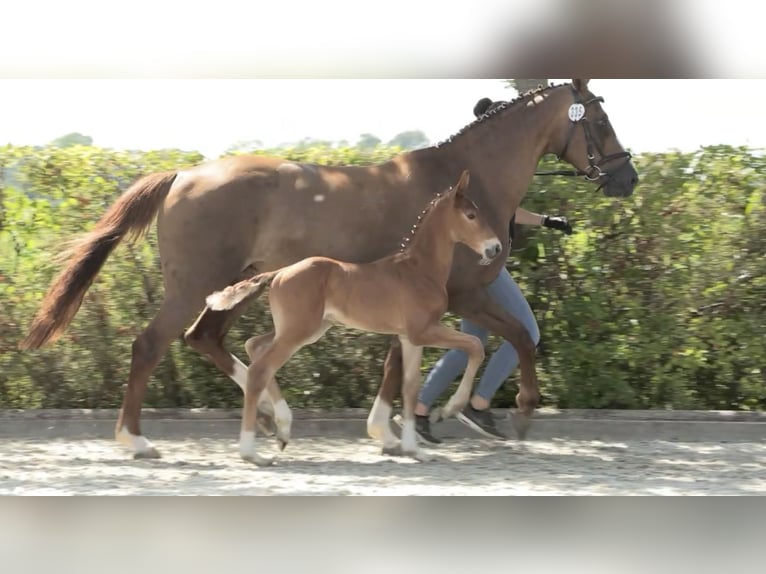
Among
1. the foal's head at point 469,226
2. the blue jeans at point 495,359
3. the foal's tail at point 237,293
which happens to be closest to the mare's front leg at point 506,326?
the blue jeans at point 495,359

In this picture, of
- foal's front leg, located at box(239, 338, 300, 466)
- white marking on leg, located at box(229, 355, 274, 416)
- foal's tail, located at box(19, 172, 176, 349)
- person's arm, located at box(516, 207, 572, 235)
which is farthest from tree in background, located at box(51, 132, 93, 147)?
person's arm, located at box(516, 207, 572, 235)

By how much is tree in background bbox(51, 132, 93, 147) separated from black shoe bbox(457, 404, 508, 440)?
322cm

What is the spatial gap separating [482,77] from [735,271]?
433 cm

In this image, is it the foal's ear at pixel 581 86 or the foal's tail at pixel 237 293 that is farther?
the foal's ear at pixel 581 86

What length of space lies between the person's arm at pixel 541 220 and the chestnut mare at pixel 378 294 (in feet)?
2.86

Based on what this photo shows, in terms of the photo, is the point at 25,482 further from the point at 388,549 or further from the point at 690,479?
the point at 690,479

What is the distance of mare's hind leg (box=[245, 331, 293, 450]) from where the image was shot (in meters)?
6.45

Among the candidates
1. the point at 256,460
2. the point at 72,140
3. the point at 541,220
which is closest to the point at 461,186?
the point at 541,220

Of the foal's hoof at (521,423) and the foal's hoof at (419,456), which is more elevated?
the foal's hoof at (521,423)

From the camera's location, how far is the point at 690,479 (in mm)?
6086

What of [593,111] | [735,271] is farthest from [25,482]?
[735,271]

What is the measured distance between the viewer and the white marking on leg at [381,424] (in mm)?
6508

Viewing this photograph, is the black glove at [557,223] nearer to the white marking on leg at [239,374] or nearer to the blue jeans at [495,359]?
the blue jeans at [495,359]

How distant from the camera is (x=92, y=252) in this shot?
Answer: 6.75 m
